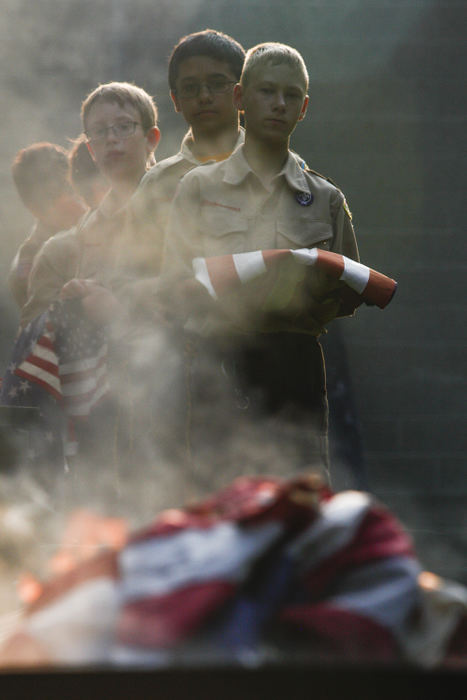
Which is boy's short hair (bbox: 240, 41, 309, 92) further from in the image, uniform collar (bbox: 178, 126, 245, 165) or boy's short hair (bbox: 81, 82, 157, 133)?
boy's short hair (bbox: 81, 82, 157, 133)

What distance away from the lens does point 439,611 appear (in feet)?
3.99

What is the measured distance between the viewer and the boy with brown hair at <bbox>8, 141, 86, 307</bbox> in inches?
139

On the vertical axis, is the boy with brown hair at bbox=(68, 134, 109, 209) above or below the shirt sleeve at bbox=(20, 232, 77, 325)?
above

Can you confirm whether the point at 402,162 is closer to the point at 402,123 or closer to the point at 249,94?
the point at 402,123

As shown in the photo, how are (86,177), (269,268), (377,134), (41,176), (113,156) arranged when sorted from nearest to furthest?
(269,268) < (113,156) < (86,177) < (41,176) < (377,134)

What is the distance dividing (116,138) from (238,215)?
0.65 m

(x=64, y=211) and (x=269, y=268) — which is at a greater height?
(x=64, y=211)

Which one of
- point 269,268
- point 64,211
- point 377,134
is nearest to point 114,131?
point 64,211

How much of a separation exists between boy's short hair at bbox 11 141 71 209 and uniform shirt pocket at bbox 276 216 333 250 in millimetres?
1357

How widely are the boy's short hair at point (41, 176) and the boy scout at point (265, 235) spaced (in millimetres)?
1185

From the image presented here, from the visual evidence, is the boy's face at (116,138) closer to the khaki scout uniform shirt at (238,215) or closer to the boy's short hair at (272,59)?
the khaki scout uniform shirt at (238,215)

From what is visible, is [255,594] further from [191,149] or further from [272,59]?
[191,149]

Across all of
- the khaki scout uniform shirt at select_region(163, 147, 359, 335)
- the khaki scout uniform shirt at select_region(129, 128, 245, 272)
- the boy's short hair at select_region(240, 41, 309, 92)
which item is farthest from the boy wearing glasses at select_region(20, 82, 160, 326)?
the boy's short hair at select_region(240, 41, 309, 92)

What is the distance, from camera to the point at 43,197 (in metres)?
3.54
